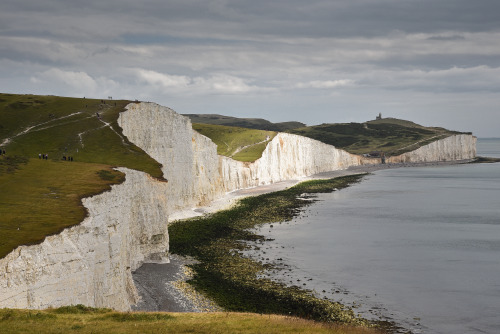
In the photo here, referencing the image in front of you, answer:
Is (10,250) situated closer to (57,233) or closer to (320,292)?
(57,233)

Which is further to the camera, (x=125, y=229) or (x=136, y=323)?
(x=125, y=229)

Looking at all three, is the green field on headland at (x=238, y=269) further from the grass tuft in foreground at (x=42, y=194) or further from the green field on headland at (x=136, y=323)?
the green field on headland at (x=136, y=323)

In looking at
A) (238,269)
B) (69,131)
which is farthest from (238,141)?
(238,269)

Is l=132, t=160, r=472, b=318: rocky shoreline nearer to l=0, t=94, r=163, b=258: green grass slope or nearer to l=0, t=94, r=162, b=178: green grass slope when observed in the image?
l=0, t=94, r=163, b=258: green grass slope

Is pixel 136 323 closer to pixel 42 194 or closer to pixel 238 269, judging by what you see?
pixel 42 194

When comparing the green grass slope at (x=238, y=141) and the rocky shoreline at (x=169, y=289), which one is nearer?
the rocky shoreline at (x=169, y=289)

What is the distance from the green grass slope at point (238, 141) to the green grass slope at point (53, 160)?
49.5 metres

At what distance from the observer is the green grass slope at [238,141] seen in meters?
134

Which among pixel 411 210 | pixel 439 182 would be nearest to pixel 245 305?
pixel 411 210

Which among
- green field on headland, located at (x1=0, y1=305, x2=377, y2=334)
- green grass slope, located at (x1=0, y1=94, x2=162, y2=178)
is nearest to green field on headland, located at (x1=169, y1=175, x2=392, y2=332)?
green grass slope, located at (x1=0, y1=94, x2=162, y2=178)

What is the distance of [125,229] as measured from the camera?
126 feet

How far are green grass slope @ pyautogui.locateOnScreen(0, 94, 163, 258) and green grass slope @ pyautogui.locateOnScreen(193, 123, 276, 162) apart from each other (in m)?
49.5

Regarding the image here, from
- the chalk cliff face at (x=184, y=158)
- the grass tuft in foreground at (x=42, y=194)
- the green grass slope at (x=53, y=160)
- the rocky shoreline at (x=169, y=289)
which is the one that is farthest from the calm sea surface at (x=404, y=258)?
the green grass slope at (x=53, y=160)

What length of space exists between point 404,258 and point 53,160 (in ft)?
122
